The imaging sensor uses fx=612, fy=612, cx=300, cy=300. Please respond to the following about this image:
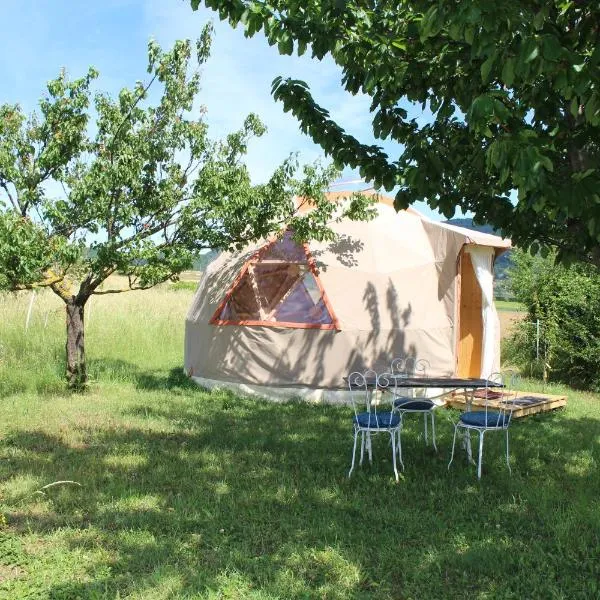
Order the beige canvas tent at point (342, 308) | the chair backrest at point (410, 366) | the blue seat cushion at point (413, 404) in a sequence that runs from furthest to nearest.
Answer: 1. the beige canvas tent at point (342, 308)
2. the chair backrest at point (410, 366)
3. the blue seat cushion at point (413, 404)

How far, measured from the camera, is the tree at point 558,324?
11922 mm

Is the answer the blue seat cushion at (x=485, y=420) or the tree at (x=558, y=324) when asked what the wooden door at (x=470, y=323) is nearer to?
the tree at (x=558, y=324)

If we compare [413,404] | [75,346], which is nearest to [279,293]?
[75,346]

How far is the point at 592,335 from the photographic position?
38.8 feet

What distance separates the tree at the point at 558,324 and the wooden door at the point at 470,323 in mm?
1809

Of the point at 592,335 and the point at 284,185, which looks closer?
the point at 284,185

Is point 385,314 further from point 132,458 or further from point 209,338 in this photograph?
point 132,458

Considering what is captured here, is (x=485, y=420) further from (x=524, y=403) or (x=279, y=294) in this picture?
(x=279, y=294)

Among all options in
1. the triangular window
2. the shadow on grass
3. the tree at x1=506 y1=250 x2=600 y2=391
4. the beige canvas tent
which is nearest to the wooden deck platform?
the beige canvas tent

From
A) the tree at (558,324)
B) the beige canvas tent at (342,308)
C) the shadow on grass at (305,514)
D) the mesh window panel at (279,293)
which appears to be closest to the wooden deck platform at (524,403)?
the beige canvas tent at (342,308)

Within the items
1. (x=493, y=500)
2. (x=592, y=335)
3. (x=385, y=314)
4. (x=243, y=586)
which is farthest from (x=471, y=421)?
(x=592, y=335)

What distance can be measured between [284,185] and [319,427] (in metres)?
3.52

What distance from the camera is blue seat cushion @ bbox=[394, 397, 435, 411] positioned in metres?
6.78

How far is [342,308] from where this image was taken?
32.2ft
